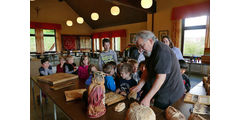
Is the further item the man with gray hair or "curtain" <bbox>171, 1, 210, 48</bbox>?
Answer: "curtain" <bbox>171, 1, 210, 48</bbox>

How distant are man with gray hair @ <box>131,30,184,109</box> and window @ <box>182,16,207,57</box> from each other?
4.72m

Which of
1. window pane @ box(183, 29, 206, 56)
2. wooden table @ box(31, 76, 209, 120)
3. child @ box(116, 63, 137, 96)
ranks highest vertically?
window pane @ box(183, 29, 206, 56)

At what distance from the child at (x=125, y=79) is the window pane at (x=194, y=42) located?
4.69 meters

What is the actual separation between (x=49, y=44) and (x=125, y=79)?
9610 mm

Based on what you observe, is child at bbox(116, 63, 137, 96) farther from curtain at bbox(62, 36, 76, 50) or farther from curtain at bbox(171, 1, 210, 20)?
curtain at bbox(62, 36, 76, 50)

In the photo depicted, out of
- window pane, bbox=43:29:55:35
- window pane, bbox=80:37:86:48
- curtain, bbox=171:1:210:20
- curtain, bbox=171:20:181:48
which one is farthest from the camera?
window pane, bbox=80:37:86:48

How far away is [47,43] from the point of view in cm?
947

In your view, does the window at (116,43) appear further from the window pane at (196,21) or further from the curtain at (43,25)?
the window pane at (196,21)

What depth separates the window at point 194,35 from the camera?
5.02 metres

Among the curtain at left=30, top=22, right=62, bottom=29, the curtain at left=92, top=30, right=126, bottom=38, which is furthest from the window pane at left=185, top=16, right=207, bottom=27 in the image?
the curtain at left=30, top=22, right=62, bottom=29

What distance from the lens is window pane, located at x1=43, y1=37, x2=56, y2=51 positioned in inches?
370

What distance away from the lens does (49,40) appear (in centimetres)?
952

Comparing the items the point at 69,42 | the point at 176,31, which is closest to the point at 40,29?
the point at 69,42

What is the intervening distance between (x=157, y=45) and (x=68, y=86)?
3.61 feet
